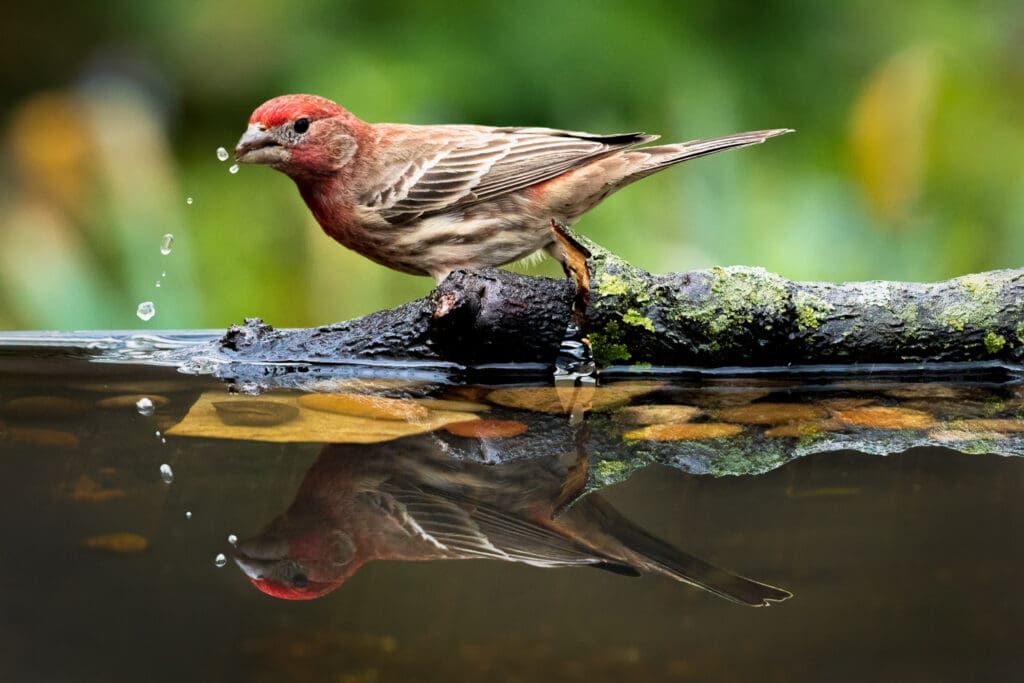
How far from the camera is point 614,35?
4.77m

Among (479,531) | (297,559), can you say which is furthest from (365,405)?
(297,559)

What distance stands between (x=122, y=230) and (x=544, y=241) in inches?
67.4

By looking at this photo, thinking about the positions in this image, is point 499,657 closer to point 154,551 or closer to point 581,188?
point 154,551

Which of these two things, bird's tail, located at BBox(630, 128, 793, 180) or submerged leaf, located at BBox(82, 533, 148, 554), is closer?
submerged leaf, located at BBox(82, 533, 148, 554)

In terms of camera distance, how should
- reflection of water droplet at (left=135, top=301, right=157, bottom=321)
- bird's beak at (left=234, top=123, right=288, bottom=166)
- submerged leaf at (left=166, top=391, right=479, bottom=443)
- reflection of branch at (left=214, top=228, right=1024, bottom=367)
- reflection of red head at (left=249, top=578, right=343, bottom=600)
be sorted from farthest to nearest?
reflection of water droplet at (left=135, top=301, right=157, bottom=321) → bird's beak at (left=234, top=123, right=288, bottom=166) → reflection of branch at (left=214, top=228, right=1024, bottom=367) → submerged leaf at (left=166, top=391, right=479, bottom=443) → reflection of red head at (left=249, top=578, right=343, bottom=600)

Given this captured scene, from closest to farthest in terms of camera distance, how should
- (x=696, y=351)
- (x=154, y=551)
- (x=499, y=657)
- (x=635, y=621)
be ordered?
(x=499, y=657) → (x=635, y=621) → (x=154, y=551) → (x=696, y=351)

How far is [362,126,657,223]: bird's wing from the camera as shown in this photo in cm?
395

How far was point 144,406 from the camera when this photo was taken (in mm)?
A: 2873

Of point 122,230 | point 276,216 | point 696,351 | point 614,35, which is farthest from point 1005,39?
point 122,230

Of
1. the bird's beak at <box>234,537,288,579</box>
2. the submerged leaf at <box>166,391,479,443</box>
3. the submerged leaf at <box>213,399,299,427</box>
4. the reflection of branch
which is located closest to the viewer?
the bird's beak at <box>234,537,288,579</box>

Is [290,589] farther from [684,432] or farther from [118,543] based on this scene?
[684,432]

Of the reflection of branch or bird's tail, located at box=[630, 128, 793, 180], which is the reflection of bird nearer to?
the reflection of branch

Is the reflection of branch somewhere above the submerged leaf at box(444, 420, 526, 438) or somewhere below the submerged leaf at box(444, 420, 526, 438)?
above

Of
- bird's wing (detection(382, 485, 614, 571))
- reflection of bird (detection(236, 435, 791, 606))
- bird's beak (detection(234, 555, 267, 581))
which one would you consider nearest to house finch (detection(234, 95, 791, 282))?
reflection of bird (detection(236, 435, 791, 606))
